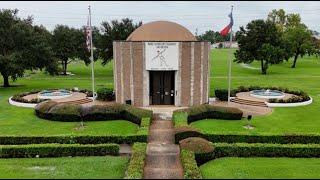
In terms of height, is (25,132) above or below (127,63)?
below

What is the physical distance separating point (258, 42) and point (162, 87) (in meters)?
34.9

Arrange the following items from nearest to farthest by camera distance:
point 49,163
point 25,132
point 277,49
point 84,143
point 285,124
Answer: point 49,163
point 84,143
point 25,132
point 285,124
point 277,49

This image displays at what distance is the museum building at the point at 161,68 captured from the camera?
107 feet

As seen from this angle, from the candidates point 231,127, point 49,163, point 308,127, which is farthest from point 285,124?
point 49,163

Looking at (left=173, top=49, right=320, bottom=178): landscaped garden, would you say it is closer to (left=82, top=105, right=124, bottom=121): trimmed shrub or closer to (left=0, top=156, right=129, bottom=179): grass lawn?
(left=0, top=156, right=129, bottom=179): grass lawn

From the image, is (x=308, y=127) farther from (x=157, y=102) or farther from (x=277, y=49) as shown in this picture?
(x=277, y=49)

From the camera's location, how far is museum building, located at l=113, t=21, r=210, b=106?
3256 cm

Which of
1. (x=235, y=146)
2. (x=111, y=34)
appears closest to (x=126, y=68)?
(x=235, y=146)

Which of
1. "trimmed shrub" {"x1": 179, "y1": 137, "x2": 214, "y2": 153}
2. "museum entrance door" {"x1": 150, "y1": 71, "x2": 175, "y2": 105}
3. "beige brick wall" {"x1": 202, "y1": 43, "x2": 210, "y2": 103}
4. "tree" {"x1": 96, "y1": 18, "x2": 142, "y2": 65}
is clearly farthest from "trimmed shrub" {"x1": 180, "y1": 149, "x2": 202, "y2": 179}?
"tree" {"x1": 96, "y1": 18, "x2": 142, "y2": 65}

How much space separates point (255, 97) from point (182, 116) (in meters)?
12.9

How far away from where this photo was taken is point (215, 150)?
20.2 m

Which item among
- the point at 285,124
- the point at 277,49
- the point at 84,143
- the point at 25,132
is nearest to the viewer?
the point at 84,143

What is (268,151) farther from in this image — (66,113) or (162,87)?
(66,113)

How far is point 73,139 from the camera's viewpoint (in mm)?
22672
